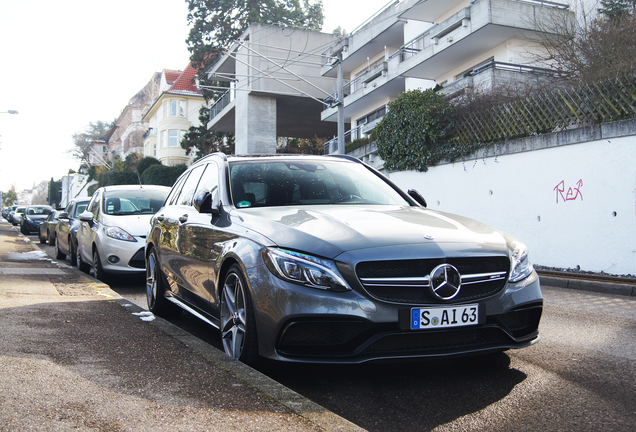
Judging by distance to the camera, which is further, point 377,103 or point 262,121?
point 262,121

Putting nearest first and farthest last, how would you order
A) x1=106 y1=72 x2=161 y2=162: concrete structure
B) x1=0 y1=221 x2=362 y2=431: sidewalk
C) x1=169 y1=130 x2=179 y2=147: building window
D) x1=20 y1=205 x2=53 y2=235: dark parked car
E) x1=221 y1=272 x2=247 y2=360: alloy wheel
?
x1=0 y1=221 x2=362 y2=431: sidewalk → x1=221 y1=272 x2=247 y2=360: alloy wheel → x1=20 y1=205 x2=53 y2=235: dark parked car → x1=169 y1=130 x2=179 y2=147: building window → x1=106 y1=72 x2=161 y2=162: concrete structure

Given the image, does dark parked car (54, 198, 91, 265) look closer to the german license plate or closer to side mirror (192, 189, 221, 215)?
side mirror (192, 189, 221, 215)

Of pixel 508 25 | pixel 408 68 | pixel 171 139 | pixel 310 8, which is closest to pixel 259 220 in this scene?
pixel 508 25

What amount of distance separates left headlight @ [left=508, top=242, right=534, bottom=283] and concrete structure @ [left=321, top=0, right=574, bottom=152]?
1329 centimetres

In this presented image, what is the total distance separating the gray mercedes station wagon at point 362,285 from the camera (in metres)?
3.46

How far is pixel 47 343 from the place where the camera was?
430 centimetres

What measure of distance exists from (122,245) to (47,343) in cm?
510

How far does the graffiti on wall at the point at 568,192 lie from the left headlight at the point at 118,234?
857 centimetres

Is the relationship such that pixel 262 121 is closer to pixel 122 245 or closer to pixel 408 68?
pixel 408 68

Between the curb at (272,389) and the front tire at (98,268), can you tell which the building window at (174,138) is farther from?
the curb at (272,389)

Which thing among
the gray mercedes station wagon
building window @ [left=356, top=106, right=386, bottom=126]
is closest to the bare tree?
the gray mercedes station wagon

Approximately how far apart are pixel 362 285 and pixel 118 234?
22.5 ft

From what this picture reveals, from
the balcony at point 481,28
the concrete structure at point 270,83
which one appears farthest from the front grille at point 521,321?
the concrete structure at point 270,83

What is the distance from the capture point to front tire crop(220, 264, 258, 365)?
3.84 metres
